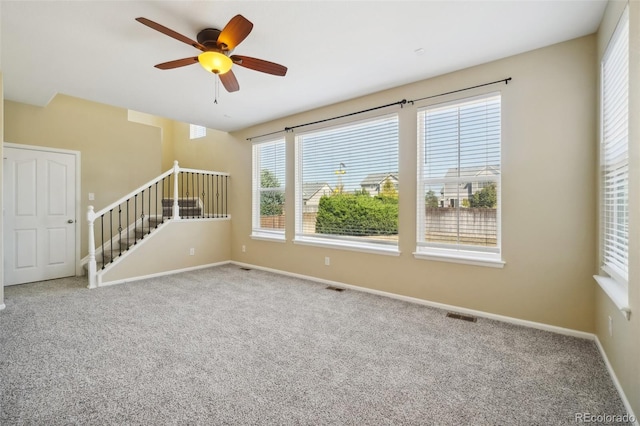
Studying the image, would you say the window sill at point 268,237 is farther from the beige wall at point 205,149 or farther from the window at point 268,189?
the beige wall at point 205,149

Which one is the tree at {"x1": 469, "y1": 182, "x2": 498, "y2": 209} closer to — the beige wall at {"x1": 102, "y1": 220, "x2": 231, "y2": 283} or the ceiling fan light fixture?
the ceiling fan light fixture

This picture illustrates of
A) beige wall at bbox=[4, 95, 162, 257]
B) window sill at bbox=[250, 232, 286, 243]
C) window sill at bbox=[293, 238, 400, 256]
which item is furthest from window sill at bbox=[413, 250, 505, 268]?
beige wall at bbox=[4, 95, 162, 257]

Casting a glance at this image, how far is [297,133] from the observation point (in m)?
4.89

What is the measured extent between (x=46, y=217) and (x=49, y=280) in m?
0.99

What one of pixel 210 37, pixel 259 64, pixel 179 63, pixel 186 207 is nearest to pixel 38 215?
pixel 186 207

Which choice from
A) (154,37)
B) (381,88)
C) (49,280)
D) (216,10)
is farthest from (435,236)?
(49,280)

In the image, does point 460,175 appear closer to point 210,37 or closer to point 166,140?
point 210,37

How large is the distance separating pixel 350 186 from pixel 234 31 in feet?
8.33

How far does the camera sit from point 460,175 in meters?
3.28

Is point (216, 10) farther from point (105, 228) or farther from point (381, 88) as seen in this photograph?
point (105, 228)

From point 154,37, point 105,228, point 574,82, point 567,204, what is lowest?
Answer: point 105,228

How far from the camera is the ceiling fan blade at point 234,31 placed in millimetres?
2031

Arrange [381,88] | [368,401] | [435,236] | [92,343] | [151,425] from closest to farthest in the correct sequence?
[151,425]
[368,401]
[92,343]
[435,236]
[381,88]

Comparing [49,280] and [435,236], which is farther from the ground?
[435,236]
